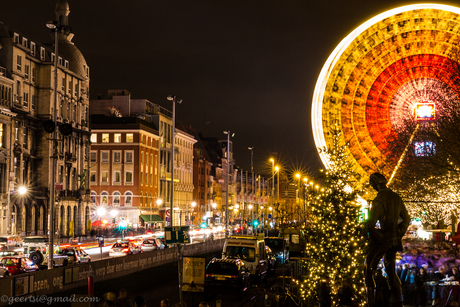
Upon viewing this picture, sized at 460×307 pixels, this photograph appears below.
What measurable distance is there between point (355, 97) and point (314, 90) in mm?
3685

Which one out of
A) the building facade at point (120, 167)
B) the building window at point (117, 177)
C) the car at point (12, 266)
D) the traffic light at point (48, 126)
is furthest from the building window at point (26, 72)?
the traffic light at point (48, 126)

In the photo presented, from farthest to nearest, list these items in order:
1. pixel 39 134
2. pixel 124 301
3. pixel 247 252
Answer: pixel 39 134
pixel 247 252
pixel 124 301

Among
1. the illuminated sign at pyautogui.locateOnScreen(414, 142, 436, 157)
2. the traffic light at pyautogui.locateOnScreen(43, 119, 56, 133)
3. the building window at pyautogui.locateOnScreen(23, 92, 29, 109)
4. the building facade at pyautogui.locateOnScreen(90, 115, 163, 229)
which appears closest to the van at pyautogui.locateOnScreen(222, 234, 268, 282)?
the traffic light at pyautogui.locateOnScreen(43, 119, 56, 133)

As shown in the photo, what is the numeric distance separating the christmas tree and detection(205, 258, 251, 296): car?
5872 millimetres

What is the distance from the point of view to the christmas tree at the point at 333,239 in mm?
23375

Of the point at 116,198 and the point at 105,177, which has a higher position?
the point at 105,177

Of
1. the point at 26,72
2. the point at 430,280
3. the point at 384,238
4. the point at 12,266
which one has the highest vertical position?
the point at 26,72

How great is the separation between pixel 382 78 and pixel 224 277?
98.0ft

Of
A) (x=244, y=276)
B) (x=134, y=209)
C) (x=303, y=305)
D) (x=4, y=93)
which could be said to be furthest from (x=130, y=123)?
(x=303, y=305)

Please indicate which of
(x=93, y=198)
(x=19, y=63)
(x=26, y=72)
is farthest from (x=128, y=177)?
(x=19, y=63)

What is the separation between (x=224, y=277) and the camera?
29953mm

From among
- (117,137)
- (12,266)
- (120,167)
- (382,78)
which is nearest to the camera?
(12,266)

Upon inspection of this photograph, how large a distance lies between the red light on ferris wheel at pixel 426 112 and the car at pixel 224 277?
26.4 meters

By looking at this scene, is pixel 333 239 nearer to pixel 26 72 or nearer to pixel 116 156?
pixel 26 72
